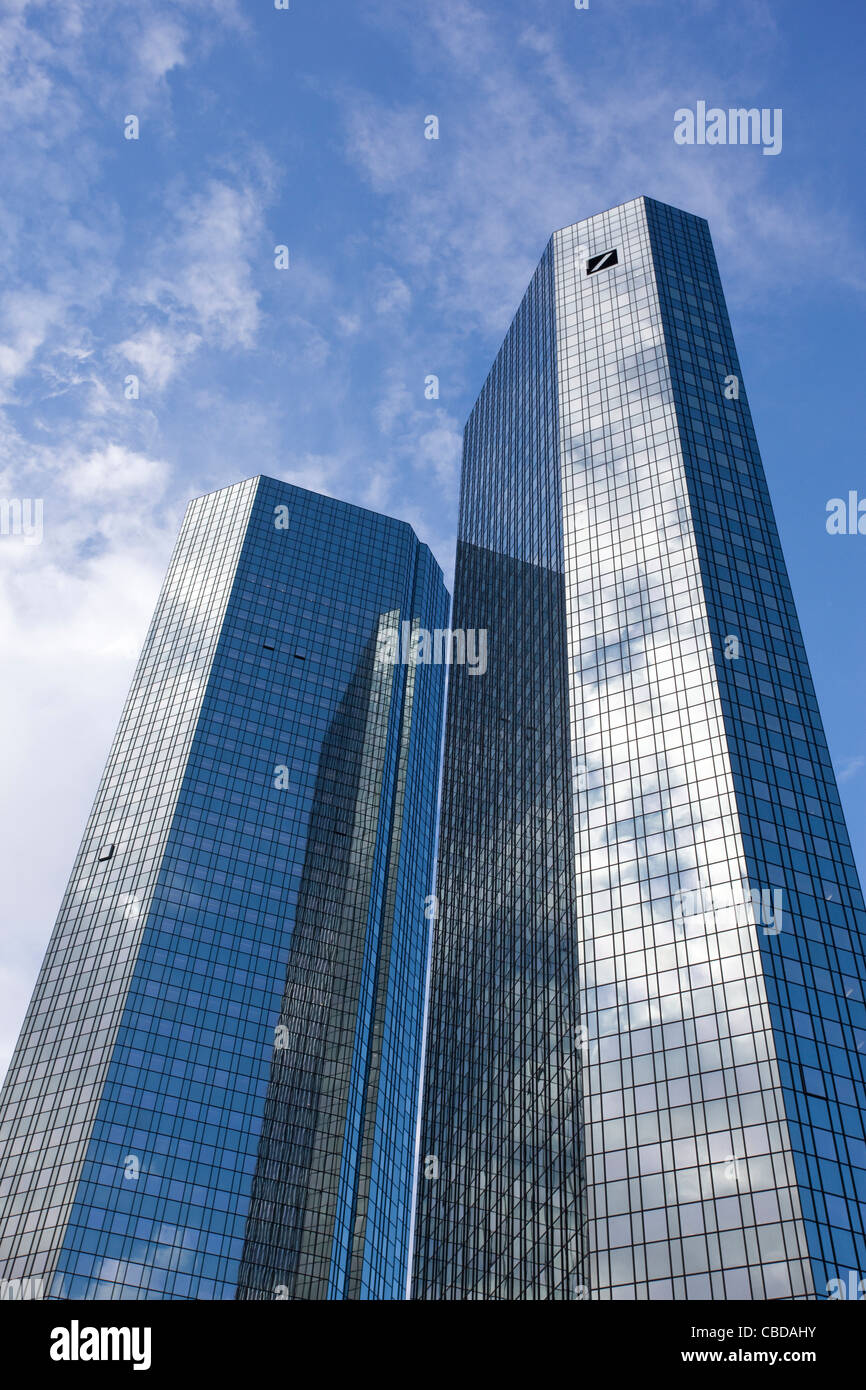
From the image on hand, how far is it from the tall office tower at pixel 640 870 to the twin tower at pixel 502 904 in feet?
1.01

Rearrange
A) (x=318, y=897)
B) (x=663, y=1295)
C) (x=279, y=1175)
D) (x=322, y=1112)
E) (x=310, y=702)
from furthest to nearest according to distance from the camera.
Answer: (x=310, y=702)
(x=318, y=897)
(x=322, y=1112)
(x=279, y=1175)
(x=663, y=1295)

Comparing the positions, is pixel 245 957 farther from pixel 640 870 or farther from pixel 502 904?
pixel 640 870

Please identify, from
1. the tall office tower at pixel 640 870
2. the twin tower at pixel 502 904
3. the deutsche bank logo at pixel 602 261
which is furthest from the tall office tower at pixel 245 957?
the deutsche bank logo at pixel 602 261

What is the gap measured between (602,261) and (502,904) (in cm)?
7263

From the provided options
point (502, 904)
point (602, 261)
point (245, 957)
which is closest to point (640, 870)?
point (502, 904)

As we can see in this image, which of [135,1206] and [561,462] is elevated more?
[561,462]

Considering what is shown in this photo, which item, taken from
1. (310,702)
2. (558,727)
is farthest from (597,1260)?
(310,702)

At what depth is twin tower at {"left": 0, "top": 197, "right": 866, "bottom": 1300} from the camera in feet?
240

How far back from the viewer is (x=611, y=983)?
81.4 m

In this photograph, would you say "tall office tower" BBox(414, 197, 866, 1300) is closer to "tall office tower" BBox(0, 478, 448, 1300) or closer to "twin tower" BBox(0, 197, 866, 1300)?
"twin tower" BBox(0, 197, 866, 1300)

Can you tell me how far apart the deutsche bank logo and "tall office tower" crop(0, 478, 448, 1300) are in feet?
221
